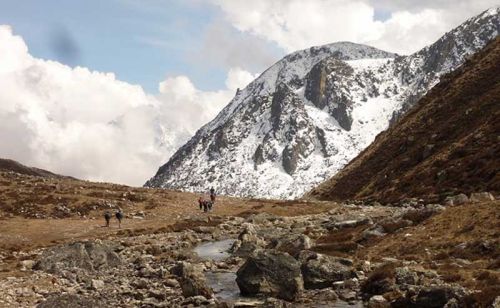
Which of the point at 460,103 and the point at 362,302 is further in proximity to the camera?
the point at 460,103

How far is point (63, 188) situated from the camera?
301 ft

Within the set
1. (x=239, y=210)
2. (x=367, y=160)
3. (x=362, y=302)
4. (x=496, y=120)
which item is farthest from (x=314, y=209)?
(x=362, y=302)

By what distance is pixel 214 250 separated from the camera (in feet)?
179

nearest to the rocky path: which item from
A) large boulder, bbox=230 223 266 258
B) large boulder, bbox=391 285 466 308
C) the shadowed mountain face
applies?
large boulder, bbox=391 285 466 308

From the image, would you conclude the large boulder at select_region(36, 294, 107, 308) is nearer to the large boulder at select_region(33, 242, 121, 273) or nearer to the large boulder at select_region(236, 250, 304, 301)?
the large boulder at select_region(236, 250, 304, 301)

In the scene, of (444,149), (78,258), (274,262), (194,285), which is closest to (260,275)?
(274,262)

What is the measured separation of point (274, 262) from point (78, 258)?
17249 millimetres

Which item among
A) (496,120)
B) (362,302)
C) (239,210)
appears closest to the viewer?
(362,302)

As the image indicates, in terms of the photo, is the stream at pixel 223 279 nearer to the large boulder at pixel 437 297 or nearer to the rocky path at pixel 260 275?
the rocky path at pixel 260 275

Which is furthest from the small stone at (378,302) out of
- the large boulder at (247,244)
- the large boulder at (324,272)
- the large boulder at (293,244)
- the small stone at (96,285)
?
the large boulder at (247,244)

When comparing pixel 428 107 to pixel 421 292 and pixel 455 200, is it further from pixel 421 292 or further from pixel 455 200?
pixel 421 292

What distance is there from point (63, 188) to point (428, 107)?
252ft

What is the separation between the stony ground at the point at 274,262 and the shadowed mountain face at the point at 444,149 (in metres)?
8.33

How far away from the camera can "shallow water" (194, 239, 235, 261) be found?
164 ft
